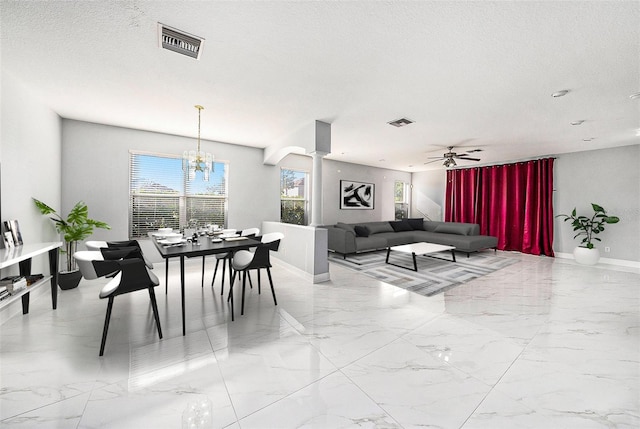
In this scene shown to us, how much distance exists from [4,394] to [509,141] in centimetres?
712

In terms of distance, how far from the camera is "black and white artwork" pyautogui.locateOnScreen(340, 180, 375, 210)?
24.7 feet

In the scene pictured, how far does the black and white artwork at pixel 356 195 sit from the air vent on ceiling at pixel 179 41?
18.5ft

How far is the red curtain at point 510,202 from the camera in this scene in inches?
245

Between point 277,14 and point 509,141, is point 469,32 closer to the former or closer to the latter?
point 277,14

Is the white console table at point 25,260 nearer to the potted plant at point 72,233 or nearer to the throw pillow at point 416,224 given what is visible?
the potted plant at point 72,233

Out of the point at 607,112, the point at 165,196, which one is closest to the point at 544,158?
the point at 607,112

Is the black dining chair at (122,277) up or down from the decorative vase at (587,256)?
up

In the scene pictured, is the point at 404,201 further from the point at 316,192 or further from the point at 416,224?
the point at 316,192

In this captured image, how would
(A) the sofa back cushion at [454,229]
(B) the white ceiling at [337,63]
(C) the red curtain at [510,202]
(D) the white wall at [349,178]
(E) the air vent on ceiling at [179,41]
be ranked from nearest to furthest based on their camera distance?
(B) the white ceiling at [337,63], (E) the air vent on ceiling at [179,41], (C) the red curtain at [510,202], (D) the white wall at [349,178], (A) the sofa back cushion at [454,229]

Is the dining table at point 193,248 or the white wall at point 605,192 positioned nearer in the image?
the dining table at point 193,248

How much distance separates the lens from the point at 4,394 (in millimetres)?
→ 1503

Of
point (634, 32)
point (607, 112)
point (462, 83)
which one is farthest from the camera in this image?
point (607, 112)

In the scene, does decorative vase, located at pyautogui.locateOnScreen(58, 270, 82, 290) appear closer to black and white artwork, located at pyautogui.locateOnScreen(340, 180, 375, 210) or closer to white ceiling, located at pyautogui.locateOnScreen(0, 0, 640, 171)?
white ceiling, located at pyautogui.locateOnScreen(0, 0, 640, 171)

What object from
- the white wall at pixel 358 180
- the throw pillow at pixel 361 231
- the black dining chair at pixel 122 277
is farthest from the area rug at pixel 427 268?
the black dining chair at pixel 122 277
